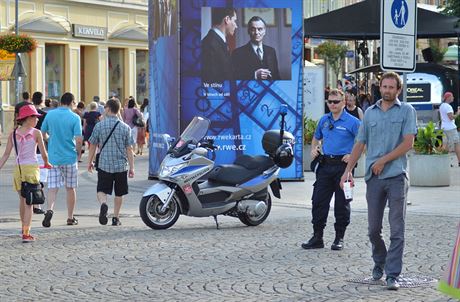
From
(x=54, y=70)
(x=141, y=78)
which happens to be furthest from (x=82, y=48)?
(x=141, y=78)

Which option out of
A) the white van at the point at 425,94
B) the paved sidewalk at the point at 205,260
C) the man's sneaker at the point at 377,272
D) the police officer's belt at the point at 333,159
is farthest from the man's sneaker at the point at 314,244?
the white van at the point at 425,94

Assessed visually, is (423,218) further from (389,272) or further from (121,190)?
(389,272)

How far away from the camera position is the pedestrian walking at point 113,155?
47.6ft

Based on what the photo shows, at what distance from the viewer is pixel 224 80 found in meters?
20.3

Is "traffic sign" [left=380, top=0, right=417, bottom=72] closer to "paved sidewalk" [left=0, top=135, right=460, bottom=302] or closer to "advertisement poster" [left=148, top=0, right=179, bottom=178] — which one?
"paved sidewalk" [left=0, top=135, right=460, bottom=302]

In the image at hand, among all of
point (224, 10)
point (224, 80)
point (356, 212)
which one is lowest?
point (356, 212)

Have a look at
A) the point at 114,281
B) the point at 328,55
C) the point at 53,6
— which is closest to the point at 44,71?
the point at 53,6

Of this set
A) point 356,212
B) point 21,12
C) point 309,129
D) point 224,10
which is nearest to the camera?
point 356,212

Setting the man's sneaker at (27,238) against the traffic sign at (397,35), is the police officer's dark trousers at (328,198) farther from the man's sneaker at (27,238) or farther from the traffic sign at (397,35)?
the traffic sign at (397,35)

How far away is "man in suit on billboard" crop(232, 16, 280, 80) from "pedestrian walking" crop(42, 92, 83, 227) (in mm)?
5984

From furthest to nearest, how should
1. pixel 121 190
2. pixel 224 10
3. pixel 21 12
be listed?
pixel 21 12, pixel 224 10, pixel 121 190

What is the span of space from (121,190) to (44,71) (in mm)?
30362

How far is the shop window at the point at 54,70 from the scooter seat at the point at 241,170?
30951mm

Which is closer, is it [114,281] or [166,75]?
[114,281]
